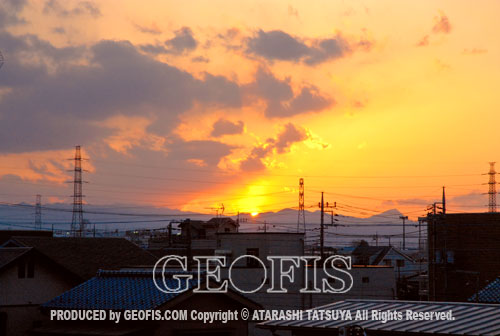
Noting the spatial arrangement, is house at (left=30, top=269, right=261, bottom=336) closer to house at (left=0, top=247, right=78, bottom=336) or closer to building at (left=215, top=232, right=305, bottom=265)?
house at (left=0, top=247, right=78, bottom=336)

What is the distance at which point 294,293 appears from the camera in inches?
1977

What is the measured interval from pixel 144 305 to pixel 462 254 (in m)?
26.4

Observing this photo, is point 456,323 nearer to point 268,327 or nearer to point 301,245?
point 268,327

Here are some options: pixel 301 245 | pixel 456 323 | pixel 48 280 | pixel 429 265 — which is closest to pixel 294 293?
pixel 301 245

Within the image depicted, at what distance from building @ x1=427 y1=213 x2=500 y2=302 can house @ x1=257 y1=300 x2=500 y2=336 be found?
23.5 m

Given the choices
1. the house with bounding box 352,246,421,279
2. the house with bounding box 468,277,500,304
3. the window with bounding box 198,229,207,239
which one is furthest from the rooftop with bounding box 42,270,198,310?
the window with bounding box 198,229,207,239

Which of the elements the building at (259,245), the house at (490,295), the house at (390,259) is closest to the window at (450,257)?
the building at (259,245)

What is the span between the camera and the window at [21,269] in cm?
3403

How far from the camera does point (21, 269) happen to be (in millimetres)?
34188

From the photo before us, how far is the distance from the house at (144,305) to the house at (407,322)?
27.2 ft

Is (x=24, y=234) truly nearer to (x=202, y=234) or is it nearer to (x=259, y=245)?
(x=259, y=245)

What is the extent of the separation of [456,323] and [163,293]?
14.5 m

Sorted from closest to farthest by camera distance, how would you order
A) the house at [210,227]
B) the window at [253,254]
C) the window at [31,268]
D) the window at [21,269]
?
the window at [21,269], the window at [31,268], the window at [253,254], the house at [210,227]

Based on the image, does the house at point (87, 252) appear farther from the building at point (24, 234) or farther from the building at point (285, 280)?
the building at point (24, 234)
